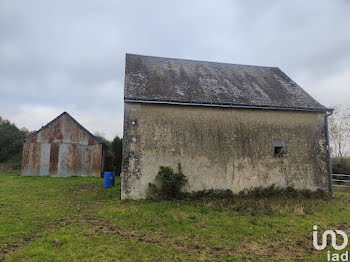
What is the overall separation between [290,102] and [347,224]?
581 centimetres

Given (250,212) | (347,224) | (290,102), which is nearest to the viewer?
(347,224)

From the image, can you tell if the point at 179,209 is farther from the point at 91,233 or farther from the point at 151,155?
the point at 91,233

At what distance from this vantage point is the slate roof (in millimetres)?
9805

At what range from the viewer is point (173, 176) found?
28.9 feet

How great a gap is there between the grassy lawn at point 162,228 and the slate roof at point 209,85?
4.23 metres

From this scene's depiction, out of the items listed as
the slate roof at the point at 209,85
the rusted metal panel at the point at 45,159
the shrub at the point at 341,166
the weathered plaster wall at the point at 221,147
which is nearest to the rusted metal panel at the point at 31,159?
the rusted metal panel at the point at 45,159

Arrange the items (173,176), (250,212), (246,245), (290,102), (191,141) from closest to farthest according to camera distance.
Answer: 1. (246,245)
2. (250,212)
3. (173,176)
4. (191,141)
5. (290,102)

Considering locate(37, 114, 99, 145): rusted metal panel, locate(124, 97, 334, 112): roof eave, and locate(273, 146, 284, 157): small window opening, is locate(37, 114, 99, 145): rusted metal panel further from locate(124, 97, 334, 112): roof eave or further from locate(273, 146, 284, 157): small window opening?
locate(273, 146, 284, 157): small window opening

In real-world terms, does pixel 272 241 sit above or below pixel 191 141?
below

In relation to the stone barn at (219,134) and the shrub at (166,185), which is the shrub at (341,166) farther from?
the shrub at (166,185)

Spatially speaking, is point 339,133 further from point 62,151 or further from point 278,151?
point 62,151

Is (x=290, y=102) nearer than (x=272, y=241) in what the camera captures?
No

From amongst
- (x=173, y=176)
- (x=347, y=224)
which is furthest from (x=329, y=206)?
(x=173, y=176)

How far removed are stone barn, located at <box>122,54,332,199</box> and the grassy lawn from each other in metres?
1.15
